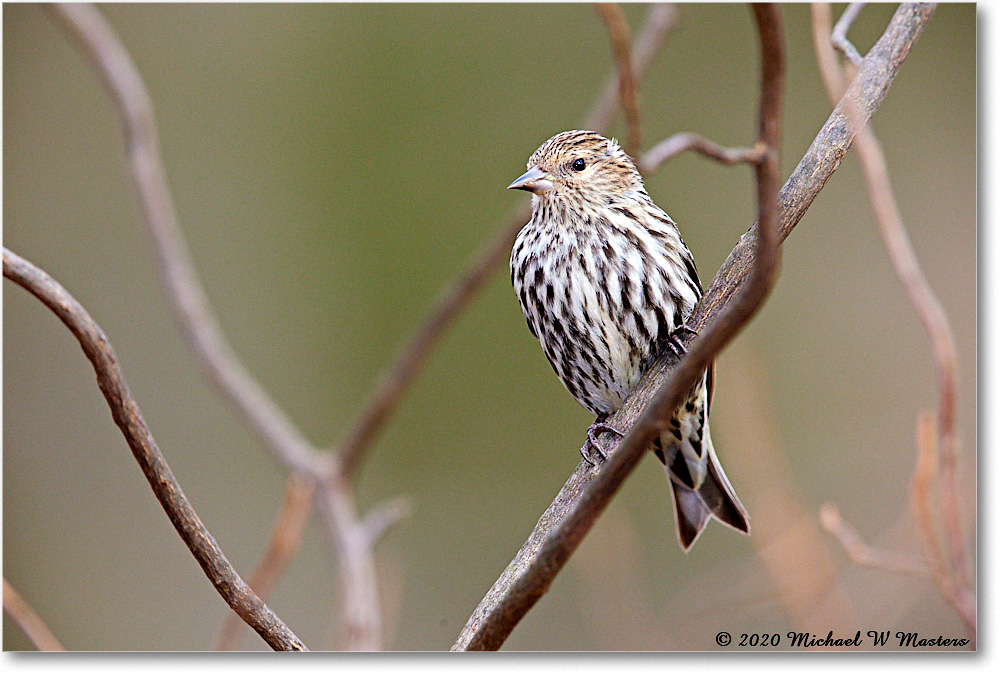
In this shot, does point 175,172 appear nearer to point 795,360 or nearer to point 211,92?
point 211,92

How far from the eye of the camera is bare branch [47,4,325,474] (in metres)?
2.00

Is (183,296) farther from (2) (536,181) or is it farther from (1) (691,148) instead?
(1) (691,148)

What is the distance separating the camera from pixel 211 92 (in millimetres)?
2430

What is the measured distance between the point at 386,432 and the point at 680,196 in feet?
3.81

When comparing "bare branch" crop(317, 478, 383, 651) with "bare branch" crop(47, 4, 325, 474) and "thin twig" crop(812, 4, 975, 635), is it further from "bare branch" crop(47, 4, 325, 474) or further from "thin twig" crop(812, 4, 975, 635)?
"thin twig" crop(812, 4, 975, 635)

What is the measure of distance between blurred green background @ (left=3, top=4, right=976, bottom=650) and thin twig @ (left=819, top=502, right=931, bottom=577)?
0.05 meters

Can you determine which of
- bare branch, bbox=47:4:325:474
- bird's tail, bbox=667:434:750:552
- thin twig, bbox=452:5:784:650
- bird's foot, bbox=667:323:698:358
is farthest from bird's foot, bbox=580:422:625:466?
bare branch, bbox=47:4:325:474

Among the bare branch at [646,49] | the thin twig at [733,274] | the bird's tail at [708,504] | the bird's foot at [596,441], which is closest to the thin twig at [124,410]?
the thin twig at [733,274]

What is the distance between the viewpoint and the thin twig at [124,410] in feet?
3.51

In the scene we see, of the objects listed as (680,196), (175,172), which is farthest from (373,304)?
(680,196)

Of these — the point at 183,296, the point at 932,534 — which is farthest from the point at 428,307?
the point at 932,534

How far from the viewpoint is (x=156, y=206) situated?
2010mm

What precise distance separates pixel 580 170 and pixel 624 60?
27cm

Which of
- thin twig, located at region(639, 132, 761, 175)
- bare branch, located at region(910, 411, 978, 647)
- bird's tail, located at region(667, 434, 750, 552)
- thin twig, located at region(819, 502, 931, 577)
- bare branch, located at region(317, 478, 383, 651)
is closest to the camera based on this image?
thin twig, located at region(639, 132, 761, 175)
